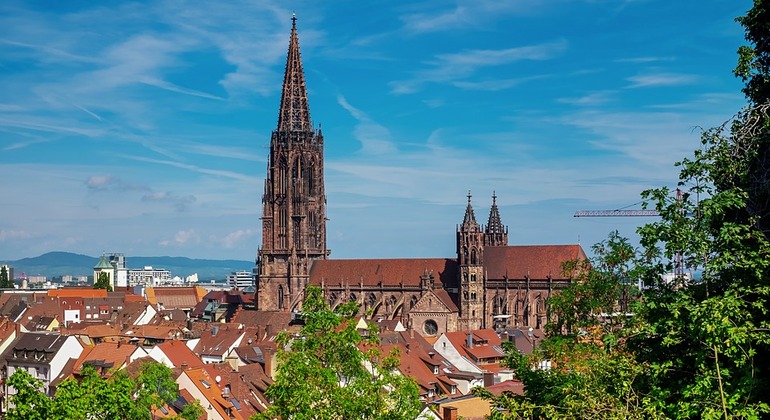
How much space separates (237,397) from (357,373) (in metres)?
35.4

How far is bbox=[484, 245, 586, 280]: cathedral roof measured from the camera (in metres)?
116

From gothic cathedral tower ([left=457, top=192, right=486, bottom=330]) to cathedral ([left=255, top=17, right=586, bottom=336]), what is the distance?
0.39 feet

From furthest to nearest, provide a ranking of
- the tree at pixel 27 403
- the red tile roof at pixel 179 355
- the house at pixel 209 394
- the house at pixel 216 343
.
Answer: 1. the house at pixel 216 343
2. the red tile roof at pixel 179 355
3. the house at pixel 209 394
4. the tree at pixel 27 403

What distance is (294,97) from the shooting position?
433 feet

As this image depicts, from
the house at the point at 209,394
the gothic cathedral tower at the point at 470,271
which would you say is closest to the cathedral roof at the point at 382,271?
the gothic cathedral tower at the point at 470,271

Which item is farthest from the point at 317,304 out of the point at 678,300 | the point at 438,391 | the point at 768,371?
the point at 438,391

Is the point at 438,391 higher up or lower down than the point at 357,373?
lower down

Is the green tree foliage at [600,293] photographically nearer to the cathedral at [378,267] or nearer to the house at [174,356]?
the house at [174,356]

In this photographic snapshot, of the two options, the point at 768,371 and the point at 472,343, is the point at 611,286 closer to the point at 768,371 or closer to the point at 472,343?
the point at 768,371

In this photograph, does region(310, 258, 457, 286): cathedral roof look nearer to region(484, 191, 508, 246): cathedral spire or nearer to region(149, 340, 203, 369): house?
region(484, 191, 508, 246): cathedral spire

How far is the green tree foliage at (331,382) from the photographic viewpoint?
2364 centimetres

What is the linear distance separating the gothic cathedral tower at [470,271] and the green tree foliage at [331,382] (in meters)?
87.9

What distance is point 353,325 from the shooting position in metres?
25.8

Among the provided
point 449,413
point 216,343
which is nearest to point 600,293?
point 449,413
